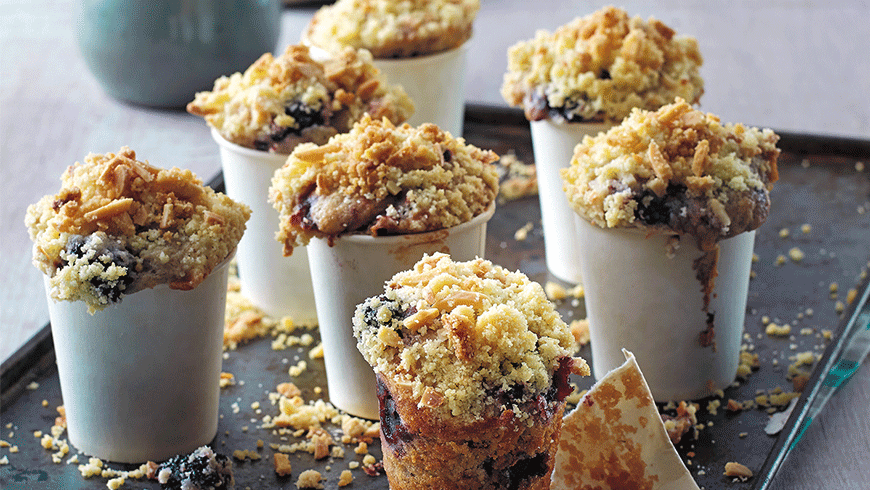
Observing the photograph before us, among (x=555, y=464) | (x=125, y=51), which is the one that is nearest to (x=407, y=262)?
(x=555, y=464)

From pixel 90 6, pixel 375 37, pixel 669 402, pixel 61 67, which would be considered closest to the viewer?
pixel 669 402

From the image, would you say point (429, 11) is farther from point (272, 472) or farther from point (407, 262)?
point (272, 472)

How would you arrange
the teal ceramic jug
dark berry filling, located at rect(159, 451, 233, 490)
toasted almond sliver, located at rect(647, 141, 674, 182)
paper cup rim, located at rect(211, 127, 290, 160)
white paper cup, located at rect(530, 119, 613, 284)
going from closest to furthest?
dark berry filling, located at rect(159, 451, 233, 490) < toasted almond sliver, located at rect(647, 141, 674, 182) < paper cup rim, located at rect(211, 127, 290, 160) < white paper cup, located at rect(530, 119, 613, 284) < the teal ceramic jug

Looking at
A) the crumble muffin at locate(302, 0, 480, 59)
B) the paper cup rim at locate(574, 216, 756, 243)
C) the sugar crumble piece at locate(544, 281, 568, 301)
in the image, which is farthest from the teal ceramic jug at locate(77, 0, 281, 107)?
the paper cup rim at locate(574, 216, 756, 243)

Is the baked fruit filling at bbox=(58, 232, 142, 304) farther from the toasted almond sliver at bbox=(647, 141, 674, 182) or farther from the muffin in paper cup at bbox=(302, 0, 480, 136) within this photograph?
the muffin in paper cup at bbox=(302, 0, 480, 136)

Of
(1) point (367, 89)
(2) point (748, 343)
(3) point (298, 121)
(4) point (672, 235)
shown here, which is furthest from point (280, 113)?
(2) point (748, 343)

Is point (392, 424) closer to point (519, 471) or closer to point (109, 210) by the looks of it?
point (519, 471)

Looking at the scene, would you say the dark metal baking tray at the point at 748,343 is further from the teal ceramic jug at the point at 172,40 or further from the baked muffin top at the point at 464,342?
the teal ceramic jug at the point at 172,40
